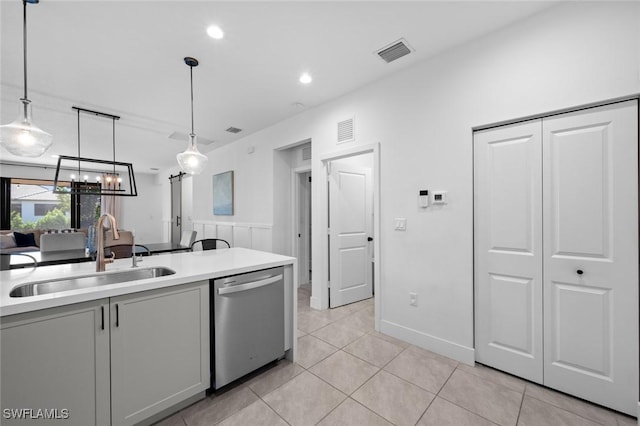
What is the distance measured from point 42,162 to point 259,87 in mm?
7360

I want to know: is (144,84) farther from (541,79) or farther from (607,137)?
(607,137)

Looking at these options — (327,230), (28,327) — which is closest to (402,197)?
(327,230)

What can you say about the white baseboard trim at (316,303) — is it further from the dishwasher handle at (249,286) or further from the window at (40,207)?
the window at (40,207)

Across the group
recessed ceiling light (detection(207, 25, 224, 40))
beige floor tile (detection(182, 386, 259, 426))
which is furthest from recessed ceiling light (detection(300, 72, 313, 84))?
beige floor tile (detection(182, 386, 259, 426))

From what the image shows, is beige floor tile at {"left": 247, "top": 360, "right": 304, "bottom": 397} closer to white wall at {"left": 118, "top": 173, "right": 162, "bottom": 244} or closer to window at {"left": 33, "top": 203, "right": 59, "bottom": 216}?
white wall at {"left": 118, "top": 173, "right": 162, "bottom": 244}

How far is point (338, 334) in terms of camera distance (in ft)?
9.06

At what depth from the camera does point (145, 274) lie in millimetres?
1948

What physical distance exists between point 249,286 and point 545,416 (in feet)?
6.96

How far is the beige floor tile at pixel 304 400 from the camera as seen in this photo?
5.36ft

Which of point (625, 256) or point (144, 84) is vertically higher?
point (144, 84)

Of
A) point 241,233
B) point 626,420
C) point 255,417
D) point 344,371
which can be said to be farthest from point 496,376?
point 241,233

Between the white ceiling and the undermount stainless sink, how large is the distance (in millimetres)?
1890

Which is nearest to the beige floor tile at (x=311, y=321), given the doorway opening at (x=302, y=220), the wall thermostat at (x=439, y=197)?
the doorway opening at (x=302, y=220)

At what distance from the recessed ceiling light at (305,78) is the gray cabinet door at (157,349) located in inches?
89.6
